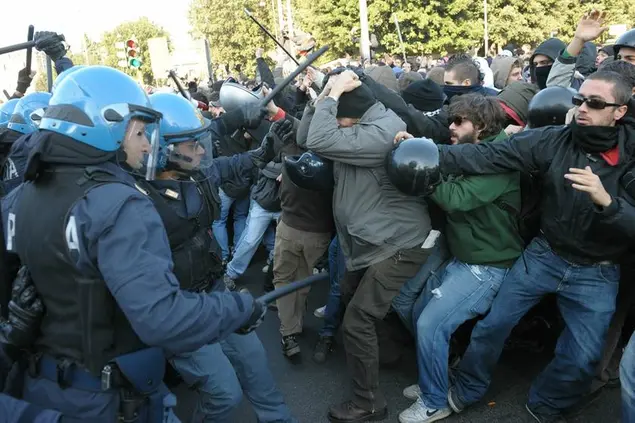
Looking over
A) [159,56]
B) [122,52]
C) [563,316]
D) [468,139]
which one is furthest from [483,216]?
[122,52]

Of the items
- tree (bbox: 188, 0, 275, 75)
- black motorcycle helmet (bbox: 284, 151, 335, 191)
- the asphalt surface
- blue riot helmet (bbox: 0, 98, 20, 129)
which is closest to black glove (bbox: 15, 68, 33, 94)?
blue riot helmet (bbox: 0, 98, 20, 129)

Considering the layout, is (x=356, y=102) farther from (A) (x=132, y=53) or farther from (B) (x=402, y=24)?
(B) (x=402, y=24)

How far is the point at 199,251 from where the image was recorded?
2.75 metres

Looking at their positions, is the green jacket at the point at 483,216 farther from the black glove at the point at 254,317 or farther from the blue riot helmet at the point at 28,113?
Result: the blue riot helmet at the point at 28,113

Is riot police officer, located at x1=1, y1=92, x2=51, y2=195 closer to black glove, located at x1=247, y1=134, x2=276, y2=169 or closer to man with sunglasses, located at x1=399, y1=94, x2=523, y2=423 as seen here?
black glove, located at x1=247, y1=134, x2=276, y2=169

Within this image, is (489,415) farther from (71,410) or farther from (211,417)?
(71,410)

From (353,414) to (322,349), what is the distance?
34.8 inches

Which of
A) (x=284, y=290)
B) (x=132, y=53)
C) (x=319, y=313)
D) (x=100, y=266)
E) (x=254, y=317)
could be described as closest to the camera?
(x=100, y=266)

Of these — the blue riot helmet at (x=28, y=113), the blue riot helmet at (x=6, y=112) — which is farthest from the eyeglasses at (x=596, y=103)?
the blue riot helmet at (x=6, y=112)

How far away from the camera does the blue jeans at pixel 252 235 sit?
544 cm

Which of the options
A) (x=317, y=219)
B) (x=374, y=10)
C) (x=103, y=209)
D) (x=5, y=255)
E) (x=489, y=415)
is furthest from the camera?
(x=374, y=10)

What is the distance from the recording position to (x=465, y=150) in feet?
10.2

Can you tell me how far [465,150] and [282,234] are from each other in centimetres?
168

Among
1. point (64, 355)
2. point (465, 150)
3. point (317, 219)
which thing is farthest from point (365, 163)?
point (64, 355)
